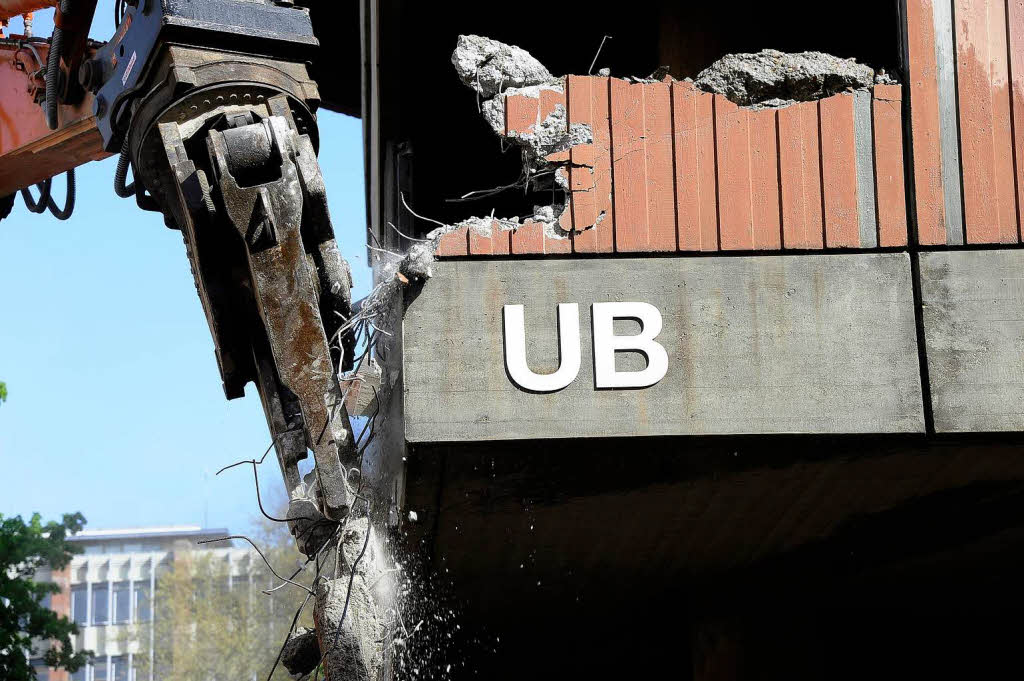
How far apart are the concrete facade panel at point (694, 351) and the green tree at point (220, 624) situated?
37.0 meters

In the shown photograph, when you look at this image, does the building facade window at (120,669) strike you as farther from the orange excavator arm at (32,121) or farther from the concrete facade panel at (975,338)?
the concrete facade panel at (975,338)

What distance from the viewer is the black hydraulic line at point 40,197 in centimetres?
1120

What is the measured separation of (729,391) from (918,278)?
1.29m

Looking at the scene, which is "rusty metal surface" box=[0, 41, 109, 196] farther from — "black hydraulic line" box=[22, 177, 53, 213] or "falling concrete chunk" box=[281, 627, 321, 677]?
"falling concrete chunk" box=[281, 627, 321, 677]

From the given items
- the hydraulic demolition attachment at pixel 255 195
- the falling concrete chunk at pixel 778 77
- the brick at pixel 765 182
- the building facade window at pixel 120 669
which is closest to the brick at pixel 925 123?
the falling concrete chunk at pixel 778 77

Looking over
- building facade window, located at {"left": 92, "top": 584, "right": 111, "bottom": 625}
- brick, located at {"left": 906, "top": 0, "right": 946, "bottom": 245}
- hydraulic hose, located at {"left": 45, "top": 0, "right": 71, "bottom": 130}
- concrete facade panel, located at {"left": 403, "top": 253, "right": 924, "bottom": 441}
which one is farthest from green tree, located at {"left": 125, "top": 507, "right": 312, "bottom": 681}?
brick, located at {"left": 906, "top": 0, "right": 946, "bottom": 245}

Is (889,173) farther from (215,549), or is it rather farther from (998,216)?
(215,549)

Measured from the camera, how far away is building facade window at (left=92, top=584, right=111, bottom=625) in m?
76.2

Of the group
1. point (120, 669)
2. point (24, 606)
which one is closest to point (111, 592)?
point (120, 669)

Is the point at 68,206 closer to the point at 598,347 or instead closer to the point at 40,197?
the point at 40,197

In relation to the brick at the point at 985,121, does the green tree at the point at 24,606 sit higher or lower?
lower

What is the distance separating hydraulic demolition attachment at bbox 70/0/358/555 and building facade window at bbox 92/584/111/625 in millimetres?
73397

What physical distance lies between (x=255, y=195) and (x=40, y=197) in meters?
4.75

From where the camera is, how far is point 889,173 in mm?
7656
